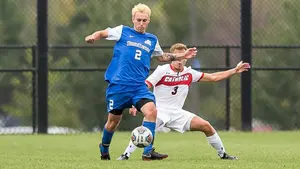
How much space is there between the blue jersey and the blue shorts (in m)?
0.06

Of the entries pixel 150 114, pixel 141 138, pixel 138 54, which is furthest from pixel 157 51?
pixel 141 138

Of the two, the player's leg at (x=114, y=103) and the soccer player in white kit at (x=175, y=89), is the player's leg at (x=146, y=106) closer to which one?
the player's leg at (x=114, y=103)

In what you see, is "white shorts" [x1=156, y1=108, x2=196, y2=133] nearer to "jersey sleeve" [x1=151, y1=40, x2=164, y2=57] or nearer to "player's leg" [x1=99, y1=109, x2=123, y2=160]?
"player's leg" [x1=99, y1=109, x2=123, y2=160]

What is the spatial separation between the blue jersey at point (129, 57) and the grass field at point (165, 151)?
3.01 ft

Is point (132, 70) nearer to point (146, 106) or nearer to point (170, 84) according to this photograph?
point (146, 106)

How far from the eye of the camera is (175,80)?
12.4 meters

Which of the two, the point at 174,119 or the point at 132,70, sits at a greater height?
the point at 132,70

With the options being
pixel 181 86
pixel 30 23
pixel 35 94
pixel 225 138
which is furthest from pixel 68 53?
pixel 181 86

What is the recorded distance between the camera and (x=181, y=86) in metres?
12.4

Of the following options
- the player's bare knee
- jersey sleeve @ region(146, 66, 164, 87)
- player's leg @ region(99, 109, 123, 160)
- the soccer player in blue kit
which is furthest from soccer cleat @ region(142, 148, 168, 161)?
jersey sleeve @ region(146, 66, 164, 87)

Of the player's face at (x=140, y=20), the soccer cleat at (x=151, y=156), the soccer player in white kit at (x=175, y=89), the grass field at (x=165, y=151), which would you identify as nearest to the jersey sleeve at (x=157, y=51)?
the player's face at (x=140, y=20)

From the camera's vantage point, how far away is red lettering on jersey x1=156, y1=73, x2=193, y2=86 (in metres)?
12.3

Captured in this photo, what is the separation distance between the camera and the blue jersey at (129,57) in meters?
11.4

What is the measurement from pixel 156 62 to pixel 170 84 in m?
7.26
